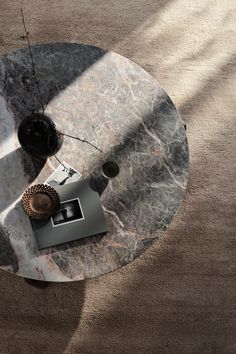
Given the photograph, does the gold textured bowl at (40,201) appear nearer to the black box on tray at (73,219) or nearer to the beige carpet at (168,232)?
the black box on tray at (73,219)

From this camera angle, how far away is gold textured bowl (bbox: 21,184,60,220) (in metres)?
1.55

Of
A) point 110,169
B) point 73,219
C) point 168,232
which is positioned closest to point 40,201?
point 73,219

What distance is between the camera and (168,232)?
2154 mm

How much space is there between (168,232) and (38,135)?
872 mm

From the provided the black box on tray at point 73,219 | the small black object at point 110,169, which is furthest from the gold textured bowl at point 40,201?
the small black object at point 110,169

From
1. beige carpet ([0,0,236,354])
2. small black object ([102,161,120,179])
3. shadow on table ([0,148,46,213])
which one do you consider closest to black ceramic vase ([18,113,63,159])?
shadow on table ([0,148,46,213])

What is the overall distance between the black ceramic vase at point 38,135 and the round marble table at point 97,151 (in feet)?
0.25

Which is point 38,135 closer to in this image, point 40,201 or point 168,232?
point 40,201

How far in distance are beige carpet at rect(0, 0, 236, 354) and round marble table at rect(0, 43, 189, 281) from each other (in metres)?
0.51

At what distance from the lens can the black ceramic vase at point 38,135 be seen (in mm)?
1557

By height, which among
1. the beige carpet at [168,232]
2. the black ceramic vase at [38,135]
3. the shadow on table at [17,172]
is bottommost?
the beige carpet at [168,232]

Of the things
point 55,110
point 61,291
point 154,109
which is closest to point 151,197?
point 154,109

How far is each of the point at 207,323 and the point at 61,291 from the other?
0.66 m

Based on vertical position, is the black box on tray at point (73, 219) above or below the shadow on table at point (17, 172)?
below
